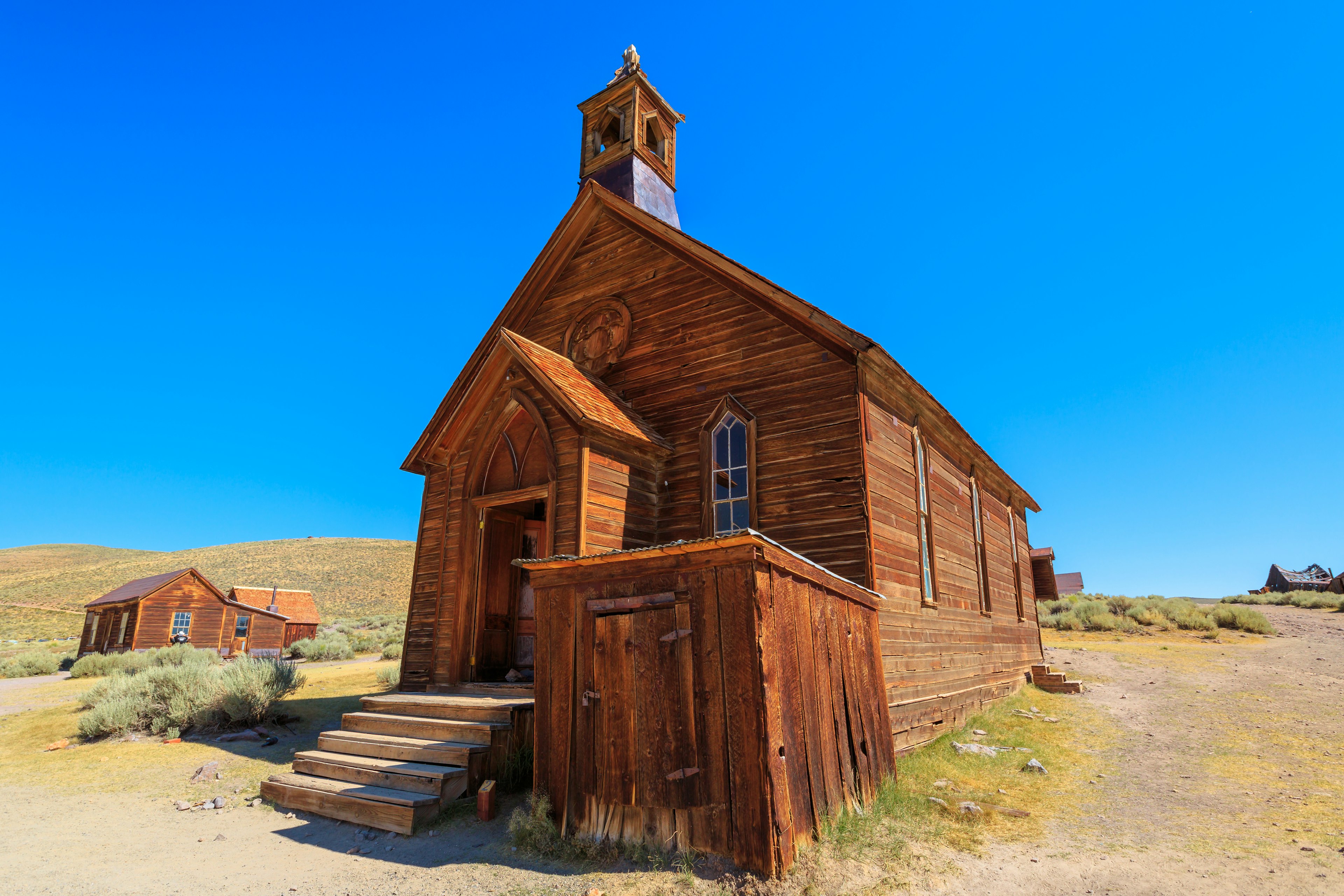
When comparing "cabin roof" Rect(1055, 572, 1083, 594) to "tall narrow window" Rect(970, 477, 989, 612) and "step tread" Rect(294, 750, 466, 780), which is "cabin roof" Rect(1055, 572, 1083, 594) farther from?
"step tread" Rect(294, 750, 466, 780)

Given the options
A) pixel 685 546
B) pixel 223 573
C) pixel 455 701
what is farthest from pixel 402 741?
pixel 223 573

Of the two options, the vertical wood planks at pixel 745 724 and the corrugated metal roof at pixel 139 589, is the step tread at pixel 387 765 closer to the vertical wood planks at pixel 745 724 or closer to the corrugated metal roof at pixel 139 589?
the vertical wood planks at pixel 745 724

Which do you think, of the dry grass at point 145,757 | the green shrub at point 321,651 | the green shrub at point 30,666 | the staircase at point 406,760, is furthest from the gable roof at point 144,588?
the staircase at point 406,760

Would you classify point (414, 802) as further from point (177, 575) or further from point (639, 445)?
point (177, 575)

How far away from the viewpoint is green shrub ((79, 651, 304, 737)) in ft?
38.2

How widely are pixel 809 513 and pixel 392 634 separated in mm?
34410

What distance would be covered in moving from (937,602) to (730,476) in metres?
4.14

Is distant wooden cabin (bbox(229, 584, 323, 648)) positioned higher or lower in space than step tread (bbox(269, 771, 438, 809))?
higher

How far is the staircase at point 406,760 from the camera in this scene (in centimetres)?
699

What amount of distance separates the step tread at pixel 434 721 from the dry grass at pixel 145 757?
4.61 ft

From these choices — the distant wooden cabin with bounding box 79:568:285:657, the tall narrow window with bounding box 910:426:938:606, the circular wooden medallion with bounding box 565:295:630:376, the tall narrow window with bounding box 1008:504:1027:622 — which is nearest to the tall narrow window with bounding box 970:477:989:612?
the tall narrow window with bounding box 1008:504:1027:622

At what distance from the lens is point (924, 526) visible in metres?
11.6

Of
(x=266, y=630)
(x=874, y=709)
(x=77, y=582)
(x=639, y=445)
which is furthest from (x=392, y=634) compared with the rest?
(x=77, y=582)

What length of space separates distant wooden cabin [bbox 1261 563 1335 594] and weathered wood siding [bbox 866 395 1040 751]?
130 ft
